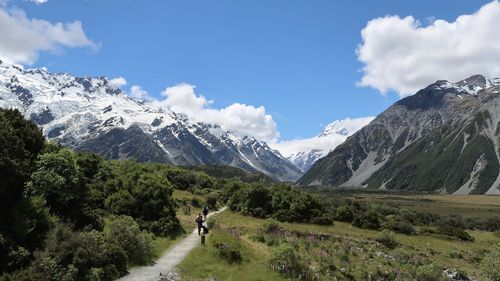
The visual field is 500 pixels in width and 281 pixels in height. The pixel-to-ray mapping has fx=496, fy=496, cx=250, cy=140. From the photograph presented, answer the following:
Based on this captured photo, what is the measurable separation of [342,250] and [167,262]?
1788 cm

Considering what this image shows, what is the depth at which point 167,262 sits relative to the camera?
112ft

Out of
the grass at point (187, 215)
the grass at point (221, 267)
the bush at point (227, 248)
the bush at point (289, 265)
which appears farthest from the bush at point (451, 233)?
the bush at point (227, 248)

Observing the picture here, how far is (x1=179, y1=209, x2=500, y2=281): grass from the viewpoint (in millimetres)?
34469

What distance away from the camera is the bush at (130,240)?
106 feet

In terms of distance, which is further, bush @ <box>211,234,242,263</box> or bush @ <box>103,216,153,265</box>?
bush @ <box>211,234,242,263</box>

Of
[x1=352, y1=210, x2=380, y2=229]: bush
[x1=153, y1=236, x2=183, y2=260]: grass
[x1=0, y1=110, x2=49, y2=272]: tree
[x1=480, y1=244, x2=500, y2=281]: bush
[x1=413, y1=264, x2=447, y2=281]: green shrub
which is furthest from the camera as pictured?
[x1=352, y1=210, x2=380, y2=229]: bush

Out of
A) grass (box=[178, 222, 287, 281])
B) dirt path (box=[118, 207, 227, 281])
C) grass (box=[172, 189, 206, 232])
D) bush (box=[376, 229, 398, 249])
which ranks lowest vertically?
bush (box=[376, 229, 398, 249])

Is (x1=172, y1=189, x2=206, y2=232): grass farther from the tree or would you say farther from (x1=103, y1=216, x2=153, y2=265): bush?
the tree

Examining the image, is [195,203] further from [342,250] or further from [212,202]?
[342,250]

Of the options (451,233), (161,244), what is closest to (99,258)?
(161,244)

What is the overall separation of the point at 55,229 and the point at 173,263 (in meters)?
8.95

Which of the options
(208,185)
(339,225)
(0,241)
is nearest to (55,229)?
(0,241)

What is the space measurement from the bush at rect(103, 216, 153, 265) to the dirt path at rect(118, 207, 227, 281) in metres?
1.00

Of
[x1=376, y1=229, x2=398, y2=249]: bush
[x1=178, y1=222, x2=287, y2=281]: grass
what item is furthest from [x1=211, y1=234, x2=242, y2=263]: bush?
[x1=376, y1=229, x2=398, y2=249]: bush
